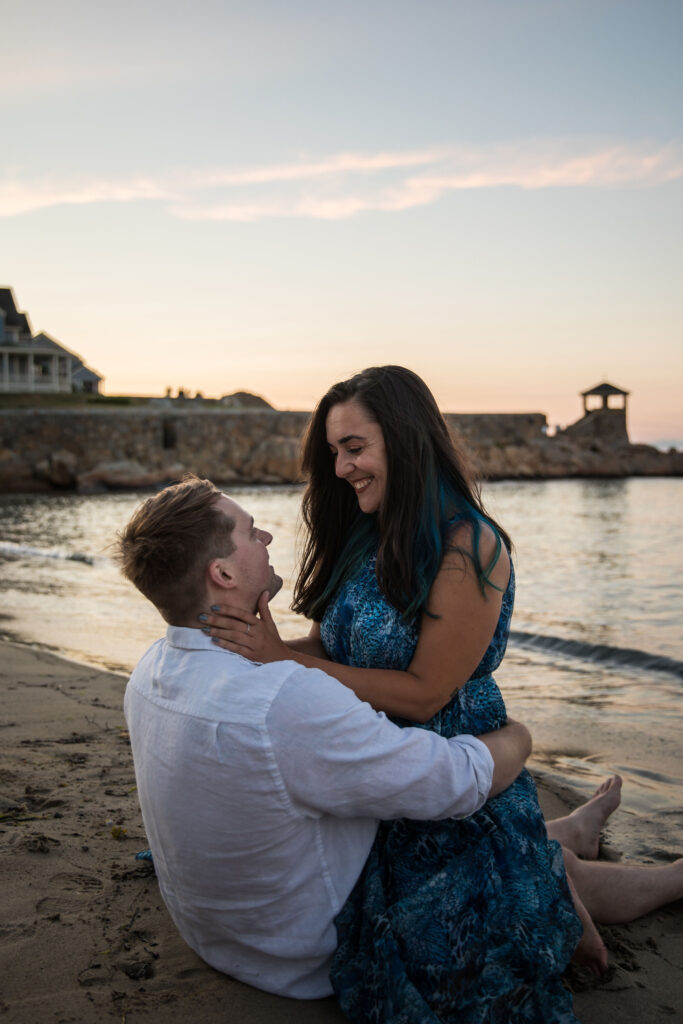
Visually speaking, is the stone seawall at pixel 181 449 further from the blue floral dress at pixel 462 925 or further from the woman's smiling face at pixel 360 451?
the blue floral dress at pixel 462 925

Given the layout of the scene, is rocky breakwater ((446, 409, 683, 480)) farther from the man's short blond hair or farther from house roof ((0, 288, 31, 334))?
the man's short blond hair

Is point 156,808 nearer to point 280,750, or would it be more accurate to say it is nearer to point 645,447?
point 280,750

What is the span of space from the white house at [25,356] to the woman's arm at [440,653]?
49802 mm

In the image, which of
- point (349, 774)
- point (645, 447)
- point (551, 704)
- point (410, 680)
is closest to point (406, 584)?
point (410, 680)

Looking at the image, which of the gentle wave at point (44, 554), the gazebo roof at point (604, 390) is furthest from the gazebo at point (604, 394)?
the gentle wave at point (44, 554)

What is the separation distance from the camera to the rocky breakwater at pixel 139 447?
38.9 meters

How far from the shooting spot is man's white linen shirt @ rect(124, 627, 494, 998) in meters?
1.91

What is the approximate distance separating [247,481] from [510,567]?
43250mm

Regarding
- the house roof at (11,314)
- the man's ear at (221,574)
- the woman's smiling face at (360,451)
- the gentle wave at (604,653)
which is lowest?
the gentle wave at (604,653)

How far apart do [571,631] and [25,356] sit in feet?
152

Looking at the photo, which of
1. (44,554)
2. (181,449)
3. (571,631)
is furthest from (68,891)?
(181,449)

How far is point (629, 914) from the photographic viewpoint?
293 cm

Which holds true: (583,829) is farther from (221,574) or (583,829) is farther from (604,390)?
(604,390)

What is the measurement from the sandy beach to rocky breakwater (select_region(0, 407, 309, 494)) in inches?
1375
